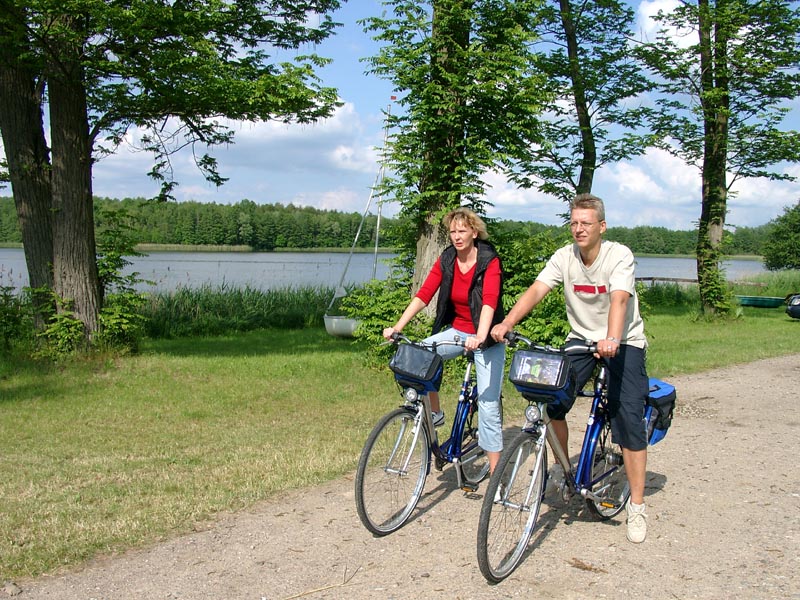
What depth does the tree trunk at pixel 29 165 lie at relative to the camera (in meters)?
11.8

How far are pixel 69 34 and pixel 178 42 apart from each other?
143 centimetres

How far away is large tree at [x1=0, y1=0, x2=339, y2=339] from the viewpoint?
399 inches

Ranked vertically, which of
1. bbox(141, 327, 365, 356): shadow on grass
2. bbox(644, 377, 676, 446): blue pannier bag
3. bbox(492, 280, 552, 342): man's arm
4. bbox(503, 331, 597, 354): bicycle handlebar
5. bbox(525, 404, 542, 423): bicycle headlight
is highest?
bbox(492, 280, 552, 342): man's arm

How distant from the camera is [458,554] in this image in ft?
14.3

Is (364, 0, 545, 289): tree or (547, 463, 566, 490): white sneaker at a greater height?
(364, 0, 545, 289): tree

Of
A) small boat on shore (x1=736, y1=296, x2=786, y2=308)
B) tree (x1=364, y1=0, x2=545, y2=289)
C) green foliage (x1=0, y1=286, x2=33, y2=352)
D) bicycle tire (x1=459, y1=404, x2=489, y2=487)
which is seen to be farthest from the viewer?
small boat on shore (x1=736, y1=296, x2=786, y2=308)

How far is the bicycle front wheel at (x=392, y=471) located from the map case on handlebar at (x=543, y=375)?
814 millimetres

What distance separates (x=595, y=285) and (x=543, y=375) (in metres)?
0.71

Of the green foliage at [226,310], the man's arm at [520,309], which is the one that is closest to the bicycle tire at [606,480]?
the man's arm at [520,309]

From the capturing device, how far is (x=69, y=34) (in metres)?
9.84

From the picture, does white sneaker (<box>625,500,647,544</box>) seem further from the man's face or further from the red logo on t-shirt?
the man's face

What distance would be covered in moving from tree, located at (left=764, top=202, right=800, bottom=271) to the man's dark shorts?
49.6 meters

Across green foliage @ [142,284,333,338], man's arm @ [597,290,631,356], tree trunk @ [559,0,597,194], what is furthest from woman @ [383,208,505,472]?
tree trunk @ [559,0,597,194]

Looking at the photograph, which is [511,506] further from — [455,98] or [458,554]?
[455,98]
